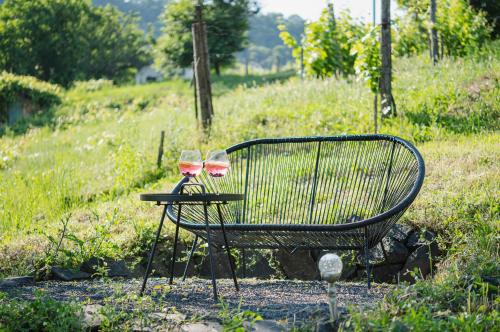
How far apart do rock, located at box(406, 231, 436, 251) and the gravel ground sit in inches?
30.2

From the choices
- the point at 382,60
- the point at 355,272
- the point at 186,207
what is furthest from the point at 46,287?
the point at 382,60

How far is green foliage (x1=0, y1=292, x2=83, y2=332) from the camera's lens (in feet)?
10.2

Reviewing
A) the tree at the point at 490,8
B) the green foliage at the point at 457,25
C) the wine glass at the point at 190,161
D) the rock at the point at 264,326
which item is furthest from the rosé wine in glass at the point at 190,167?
the tree at the point at 490,8

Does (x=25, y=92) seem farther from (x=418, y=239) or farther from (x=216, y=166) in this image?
(x=216, y=166)

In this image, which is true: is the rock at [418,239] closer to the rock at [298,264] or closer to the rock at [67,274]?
the rock at [298,264]

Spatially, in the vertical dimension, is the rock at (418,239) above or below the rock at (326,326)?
below

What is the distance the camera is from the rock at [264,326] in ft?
9.47

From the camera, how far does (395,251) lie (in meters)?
4.78

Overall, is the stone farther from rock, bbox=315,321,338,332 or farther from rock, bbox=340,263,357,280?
rock, bbox=315,321,338,332

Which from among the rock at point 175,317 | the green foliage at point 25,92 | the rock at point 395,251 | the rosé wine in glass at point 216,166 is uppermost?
the green foliage at point 25,92

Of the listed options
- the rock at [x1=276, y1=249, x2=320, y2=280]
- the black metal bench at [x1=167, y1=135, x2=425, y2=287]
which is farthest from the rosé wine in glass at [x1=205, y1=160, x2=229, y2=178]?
the rock at [x1=276, y1=249, x2=320, y2=280]

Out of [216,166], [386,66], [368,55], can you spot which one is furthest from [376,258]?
[368,55]

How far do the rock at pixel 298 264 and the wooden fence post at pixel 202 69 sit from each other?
4073 millimetres

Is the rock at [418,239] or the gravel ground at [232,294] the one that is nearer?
the gravel ground at [232,294]
